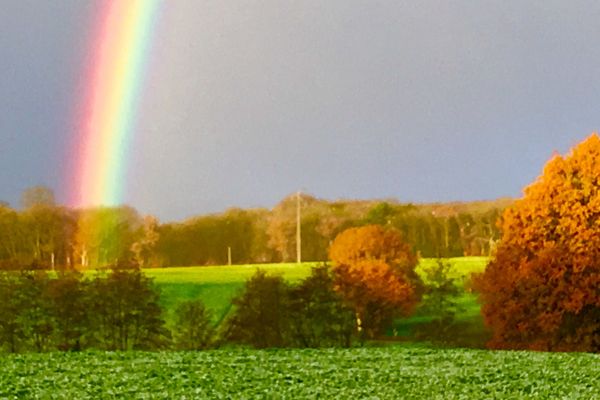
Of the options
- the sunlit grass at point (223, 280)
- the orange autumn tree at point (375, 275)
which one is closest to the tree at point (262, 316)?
the sunlit grass at point (223, 280)

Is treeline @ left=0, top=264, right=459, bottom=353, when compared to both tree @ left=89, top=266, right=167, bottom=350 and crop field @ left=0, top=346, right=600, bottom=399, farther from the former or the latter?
crop field @ left=0, top=346, right=600, bottom=399

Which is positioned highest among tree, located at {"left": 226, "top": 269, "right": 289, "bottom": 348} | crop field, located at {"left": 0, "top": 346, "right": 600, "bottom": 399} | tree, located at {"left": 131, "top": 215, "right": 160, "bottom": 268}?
tree, located at {"left": 131, "top": 215, "right": 160, "bottom": 268}

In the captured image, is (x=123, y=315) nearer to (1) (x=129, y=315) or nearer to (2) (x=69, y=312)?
(1) (x=129, y=315)

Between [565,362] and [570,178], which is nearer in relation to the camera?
[565,362]

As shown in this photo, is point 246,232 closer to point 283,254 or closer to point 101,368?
point 283,254

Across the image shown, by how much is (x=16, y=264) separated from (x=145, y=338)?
403 centimetres

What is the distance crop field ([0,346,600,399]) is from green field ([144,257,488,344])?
21.0 ft

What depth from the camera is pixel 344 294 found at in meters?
26.3

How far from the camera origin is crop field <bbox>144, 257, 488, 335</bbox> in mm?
28072

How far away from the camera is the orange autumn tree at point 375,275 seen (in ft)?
87.7

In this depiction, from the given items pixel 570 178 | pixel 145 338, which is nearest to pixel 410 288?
pixel 570 178

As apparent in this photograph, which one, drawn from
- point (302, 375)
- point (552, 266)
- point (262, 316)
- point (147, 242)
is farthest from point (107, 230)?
point (302, 375)

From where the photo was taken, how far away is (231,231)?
3522 centimetres

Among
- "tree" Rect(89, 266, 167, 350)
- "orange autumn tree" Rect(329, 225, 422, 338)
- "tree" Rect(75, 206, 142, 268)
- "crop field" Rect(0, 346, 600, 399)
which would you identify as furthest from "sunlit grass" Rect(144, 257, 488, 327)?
"crop field" Rect(0, 346, 600, 399)
